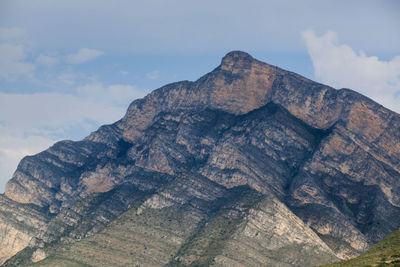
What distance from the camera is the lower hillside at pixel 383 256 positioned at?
117m

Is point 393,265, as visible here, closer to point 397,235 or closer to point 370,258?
point 370,258

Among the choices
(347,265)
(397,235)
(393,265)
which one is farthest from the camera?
(397,235)

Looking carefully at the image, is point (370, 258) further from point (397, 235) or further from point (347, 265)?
point (397, 235)

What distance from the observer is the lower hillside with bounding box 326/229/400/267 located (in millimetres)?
116688

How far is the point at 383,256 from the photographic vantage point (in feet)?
406

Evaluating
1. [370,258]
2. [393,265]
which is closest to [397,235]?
[370,258]

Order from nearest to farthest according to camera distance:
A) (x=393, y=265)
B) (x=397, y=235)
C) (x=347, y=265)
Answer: (x=393, y=265) < (x=347, y=265) < (x=397, y=235)

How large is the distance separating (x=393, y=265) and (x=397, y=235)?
1433 inches

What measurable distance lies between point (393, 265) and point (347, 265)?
12.3m

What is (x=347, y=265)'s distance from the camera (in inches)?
4865

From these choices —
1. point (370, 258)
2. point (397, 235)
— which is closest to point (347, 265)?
point (370, 258)

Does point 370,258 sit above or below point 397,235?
below

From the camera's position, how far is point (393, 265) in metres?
112

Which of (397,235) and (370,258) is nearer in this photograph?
(370,258)
